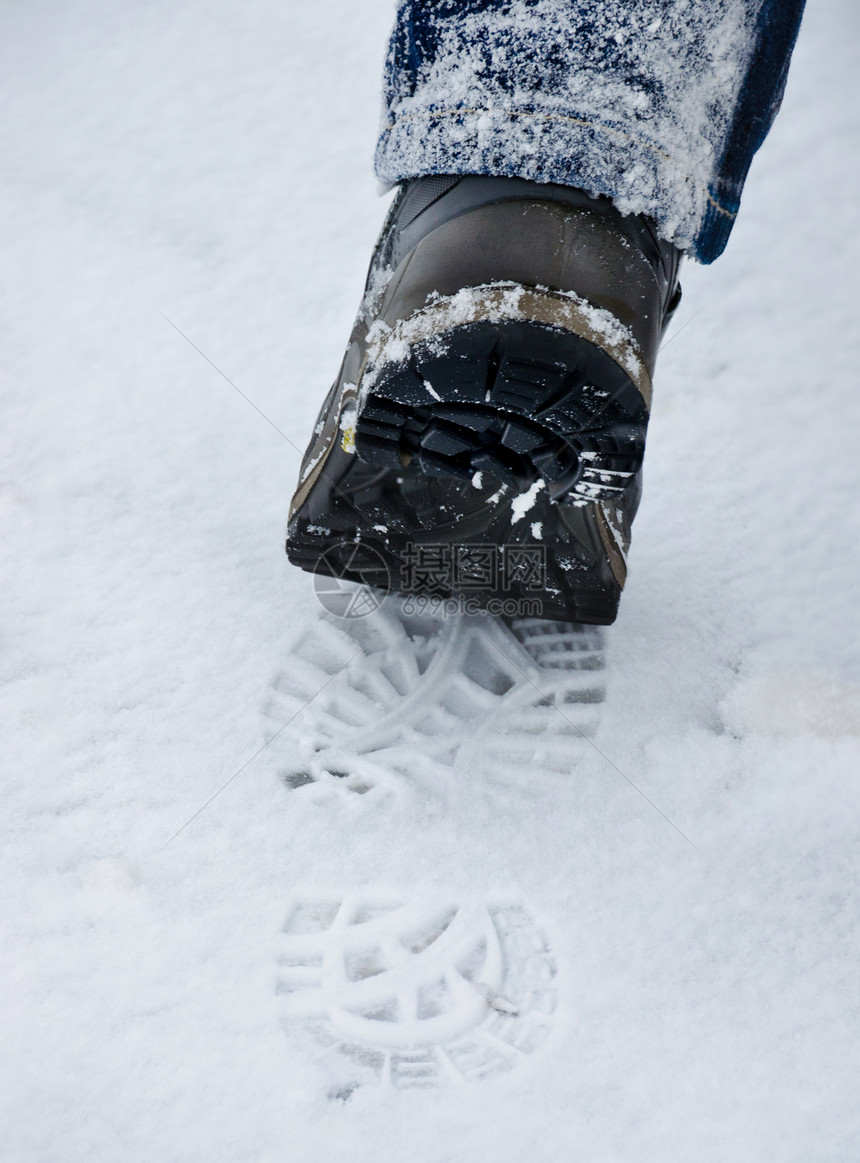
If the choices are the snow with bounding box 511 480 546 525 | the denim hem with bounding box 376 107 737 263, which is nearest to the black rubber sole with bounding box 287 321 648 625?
the snow with bounding box 511 480 546 525

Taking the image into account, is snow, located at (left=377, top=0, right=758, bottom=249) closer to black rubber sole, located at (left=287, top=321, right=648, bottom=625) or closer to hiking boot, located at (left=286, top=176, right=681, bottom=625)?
hiking boot, located at (left=286, top=176, right=681, bottom=625)

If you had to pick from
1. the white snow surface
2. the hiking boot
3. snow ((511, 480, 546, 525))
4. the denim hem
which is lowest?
the white snow surface

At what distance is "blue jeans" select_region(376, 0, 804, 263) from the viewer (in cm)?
57

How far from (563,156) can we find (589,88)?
5 cm

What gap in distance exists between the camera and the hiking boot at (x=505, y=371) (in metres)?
0.56

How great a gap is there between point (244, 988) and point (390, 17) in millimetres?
1292

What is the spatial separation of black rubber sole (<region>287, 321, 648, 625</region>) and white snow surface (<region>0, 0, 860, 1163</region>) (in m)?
0.08

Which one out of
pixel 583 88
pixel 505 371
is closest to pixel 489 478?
pixel 505 371

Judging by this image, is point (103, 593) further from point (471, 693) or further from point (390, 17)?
point (390, 17)

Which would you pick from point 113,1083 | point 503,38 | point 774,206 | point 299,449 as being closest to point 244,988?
point 113,1083

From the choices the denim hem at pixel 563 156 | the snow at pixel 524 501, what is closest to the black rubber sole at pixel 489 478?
the snow at pixel 524 501

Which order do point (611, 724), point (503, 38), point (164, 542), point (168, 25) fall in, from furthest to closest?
point (168, 25)
point (164, 542)
point (611, 724)
point (503, 38)

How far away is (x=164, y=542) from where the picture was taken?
89cm

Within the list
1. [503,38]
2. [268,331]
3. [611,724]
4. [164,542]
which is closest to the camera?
[503,38]
